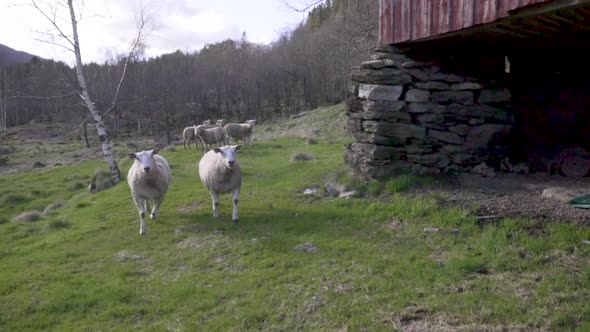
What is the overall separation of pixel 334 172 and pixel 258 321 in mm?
6982

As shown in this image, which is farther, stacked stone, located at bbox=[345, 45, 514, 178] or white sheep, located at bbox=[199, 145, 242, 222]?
white sheep, located at bbox=[199, 145, 242, 222]

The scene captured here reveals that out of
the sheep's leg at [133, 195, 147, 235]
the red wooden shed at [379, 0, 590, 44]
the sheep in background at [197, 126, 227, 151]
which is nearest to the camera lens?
the red wooden shed at [379, 0, 590, 44]

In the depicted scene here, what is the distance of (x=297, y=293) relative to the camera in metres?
5.84

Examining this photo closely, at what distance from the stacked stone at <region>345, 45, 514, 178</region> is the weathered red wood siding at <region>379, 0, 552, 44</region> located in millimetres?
588

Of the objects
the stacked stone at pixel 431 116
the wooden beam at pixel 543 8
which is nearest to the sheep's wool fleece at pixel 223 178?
the stacked stone at pixel 431 116

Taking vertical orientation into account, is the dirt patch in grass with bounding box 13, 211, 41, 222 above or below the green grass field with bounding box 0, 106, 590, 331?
below

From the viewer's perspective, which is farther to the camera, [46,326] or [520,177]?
[520,177]

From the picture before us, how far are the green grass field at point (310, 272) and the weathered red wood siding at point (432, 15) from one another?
2.92 meters

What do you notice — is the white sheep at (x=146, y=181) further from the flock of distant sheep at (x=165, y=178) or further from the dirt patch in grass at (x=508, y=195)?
the dirt patch in grass at (x=508, y=195)

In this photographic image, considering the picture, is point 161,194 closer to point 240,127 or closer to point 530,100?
point 530,100

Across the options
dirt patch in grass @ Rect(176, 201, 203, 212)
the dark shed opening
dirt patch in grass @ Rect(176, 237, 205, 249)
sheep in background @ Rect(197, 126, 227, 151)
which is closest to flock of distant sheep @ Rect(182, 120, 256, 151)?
sheep in background @ Rect(197, 126, 227, 151)

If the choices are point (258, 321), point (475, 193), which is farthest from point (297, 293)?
point (475, 193)

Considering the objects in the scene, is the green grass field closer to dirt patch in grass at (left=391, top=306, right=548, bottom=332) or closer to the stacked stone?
dirt patch in grass at (left=391, top=306, right=548, bottom=332)

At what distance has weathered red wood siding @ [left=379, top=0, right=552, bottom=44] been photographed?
6.73 m
